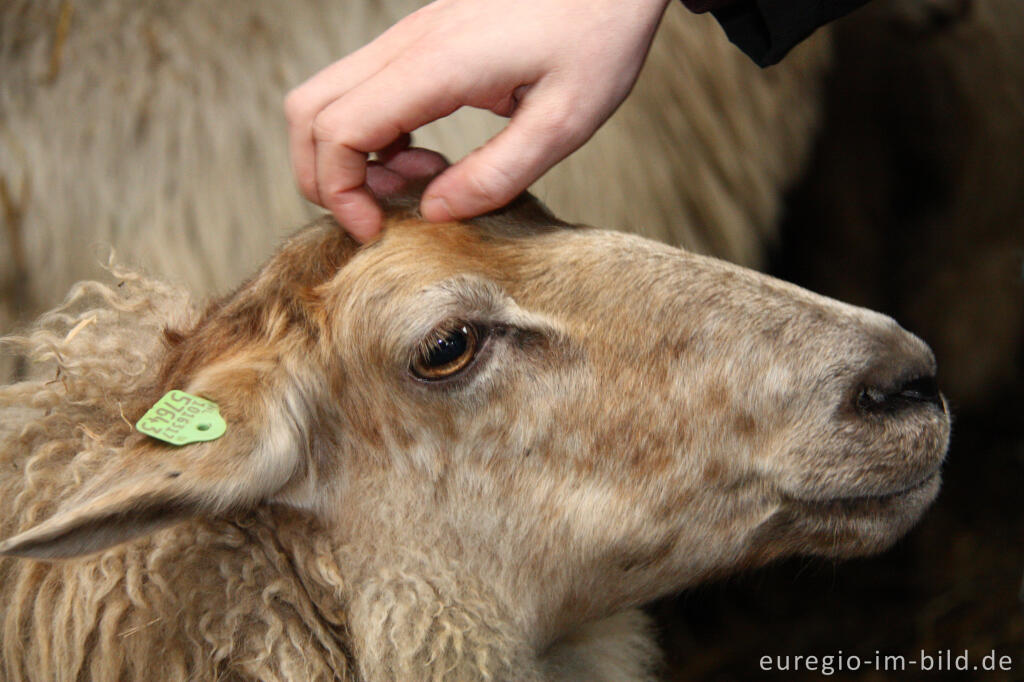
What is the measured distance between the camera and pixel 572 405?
1.82 m

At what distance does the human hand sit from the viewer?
5.52 ft

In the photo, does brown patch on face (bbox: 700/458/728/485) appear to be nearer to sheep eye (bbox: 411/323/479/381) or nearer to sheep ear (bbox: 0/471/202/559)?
sheep eye (bbox: 411/323/479/381)

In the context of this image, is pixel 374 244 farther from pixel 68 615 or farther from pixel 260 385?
pixel 68 615

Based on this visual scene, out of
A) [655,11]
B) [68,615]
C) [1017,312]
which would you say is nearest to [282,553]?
[68,615]

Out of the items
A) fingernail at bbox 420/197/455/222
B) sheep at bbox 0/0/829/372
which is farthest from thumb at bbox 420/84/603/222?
sheep at bbox 0/0/829/372

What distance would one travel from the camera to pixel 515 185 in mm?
1781

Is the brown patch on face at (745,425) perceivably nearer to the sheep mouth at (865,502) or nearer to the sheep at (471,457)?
the sheep at (471,457)

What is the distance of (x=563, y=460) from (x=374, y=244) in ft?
1.67

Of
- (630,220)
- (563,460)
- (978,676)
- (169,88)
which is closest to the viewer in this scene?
(563,460)

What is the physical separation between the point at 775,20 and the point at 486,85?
0.69m

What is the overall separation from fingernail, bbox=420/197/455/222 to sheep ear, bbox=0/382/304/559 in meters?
0.44

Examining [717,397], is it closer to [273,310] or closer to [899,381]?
[899,381]

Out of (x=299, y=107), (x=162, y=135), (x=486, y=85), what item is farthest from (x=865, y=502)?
(x=162, y=135)

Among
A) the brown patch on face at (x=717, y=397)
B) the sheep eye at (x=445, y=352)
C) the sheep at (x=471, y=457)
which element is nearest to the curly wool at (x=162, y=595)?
the sheep at (x=471, y=457)
